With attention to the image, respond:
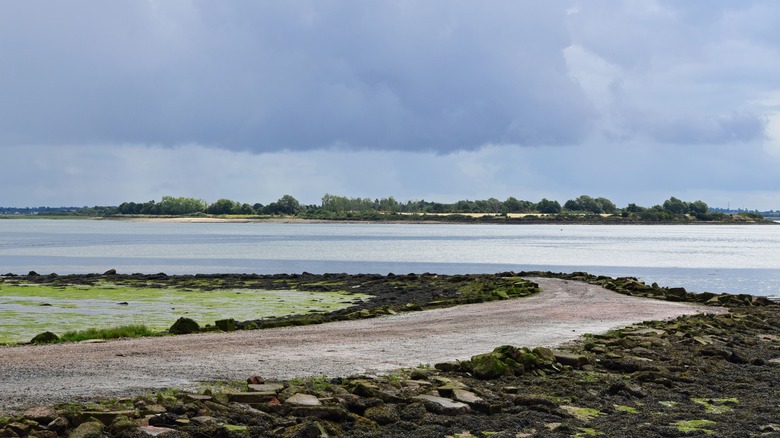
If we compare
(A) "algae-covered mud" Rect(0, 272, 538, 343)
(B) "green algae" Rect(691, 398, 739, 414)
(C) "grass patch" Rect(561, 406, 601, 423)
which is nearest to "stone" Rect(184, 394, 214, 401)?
(C) "grass patch" Rect(561, 406, 601, 423)

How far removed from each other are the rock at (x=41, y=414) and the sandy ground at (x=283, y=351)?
0.75 m

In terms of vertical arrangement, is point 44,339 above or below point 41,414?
below

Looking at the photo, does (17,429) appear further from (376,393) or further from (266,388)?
(376,393)

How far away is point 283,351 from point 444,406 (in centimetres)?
649

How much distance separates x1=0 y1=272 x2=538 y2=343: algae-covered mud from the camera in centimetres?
2830

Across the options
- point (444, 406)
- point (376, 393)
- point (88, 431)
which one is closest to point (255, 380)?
point (376, 393)

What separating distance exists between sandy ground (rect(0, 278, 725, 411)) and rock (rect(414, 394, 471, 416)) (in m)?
3.04

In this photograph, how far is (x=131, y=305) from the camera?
3550cm

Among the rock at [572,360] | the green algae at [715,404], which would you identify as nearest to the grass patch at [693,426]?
the green algae at [715,404]

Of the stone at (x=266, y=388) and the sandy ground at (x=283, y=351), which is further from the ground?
the stone at (x=266, y=388)

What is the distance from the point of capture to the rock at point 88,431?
1008 cm

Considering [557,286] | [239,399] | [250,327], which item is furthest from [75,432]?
[557,286]

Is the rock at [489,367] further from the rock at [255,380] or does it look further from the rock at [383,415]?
the rock at [255,380]

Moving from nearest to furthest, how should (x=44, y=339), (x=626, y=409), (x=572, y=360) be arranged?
(x=626, y=409) < (x=572, y=360) < (x=44, y=339)
